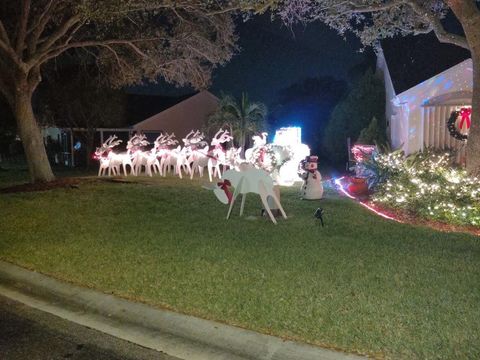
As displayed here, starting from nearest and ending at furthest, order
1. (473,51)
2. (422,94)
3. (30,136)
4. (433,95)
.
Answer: (473,51)
(433,95)
(422,94)
(30,136)

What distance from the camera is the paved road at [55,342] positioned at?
16.6 feet

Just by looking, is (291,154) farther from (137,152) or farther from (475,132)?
(137,152)

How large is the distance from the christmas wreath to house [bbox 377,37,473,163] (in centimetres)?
46

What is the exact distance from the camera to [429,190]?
35.8 ft

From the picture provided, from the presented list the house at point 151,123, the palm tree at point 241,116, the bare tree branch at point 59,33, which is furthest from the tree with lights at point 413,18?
the house at point 151,123

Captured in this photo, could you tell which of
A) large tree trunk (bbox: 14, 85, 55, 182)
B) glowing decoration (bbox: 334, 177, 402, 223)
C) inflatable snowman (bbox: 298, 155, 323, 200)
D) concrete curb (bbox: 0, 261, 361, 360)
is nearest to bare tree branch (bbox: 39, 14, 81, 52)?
large tree trunk (bbox: 14, 85, 55, 182)

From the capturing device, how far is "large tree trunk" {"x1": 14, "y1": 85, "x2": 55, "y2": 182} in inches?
703

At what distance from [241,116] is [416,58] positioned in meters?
12.5

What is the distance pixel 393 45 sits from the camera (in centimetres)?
2091

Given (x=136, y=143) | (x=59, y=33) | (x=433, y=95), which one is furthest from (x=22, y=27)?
(x=433, y=95)

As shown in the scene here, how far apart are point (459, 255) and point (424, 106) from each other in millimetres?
9654

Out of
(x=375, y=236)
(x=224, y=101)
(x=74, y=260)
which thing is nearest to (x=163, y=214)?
(x=74, y=260)

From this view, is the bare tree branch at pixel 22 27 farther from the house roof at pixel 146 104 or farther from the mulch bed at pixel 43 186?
the house roof at pixel 146 104

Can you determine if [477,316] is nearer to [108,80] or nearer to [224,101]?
[108,80]
